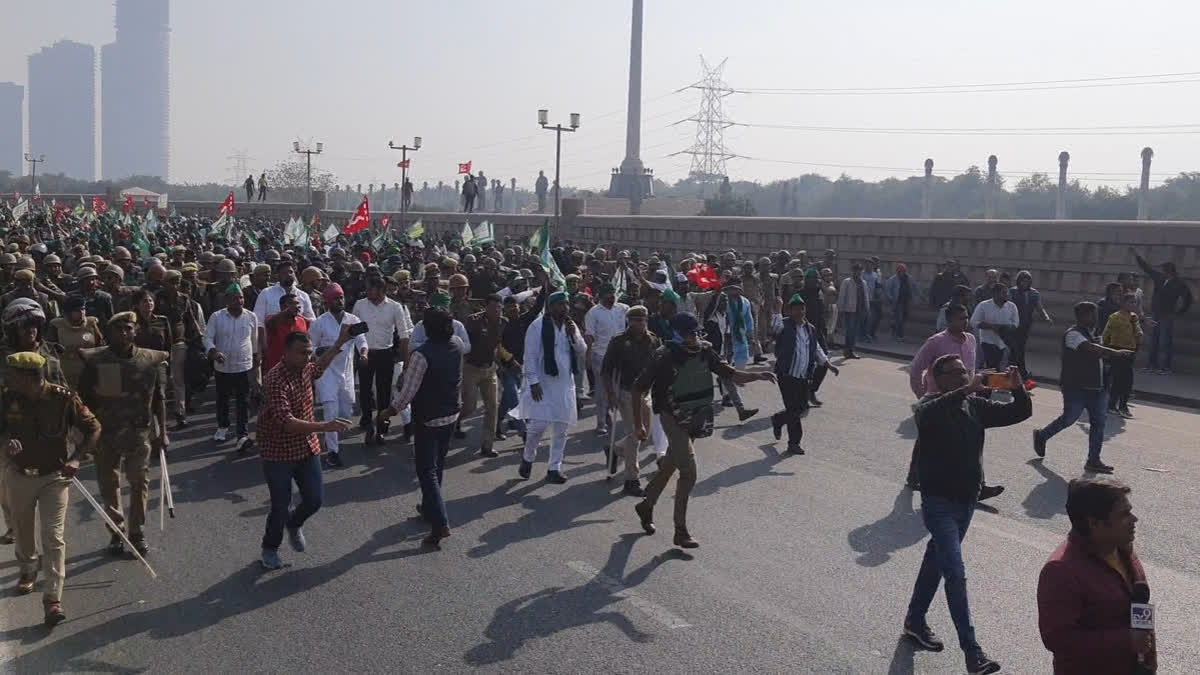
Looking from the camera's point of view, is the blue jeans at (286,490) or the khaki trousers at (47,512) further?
the blue jeans at (286,490)

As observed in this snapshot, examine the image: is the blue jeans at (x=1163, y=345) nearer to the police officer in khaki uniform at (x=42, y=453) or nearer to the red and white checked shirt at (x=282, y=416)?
the red and white checked shirt at (x=282, y=416)

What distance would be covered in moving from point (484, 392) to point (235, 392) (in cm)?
254

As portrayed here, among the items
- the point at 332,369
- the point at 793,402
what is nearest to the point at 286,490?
the point at 332,369

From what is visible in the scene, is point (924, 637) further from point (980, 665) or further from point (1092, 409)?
point (1092, 409)

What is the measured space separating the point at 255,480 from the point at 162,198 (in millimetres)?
58127

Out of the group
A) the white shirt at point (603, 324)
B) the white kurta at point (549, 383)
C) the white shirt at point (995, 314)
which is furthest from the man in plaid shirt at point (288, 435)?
the white shirt at point (995, 314)

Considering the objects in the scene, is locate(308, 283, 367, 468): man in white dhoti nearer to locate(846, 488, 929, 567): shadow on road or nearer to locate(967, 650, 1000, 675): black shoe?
locate(846, 488, 929, 567): shadow on road

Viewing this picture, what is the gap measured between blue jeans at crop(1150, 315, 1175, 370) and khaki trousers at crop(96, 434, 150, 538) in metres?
15.0

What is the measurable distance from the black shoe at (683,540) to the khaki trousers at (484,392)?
134 inches

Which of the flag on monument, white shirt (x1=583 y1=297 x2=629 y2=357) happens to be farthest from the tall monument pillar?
white shirt (x1=583 y1=297 x2=629 y2=357)

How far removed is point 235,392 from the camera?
10.8m

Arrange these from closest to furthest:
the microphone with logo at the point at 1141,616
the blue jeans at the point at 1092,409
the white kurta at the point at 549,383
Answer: the microphone with logo at the point at 1141,616, the white kurta at the point at 549,383, the blue jeans at the point at 1092,409

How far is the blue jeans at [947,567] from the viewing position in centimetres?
551

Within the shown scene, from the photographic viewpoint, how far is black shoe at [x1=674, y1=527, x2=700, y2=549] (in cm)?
756
